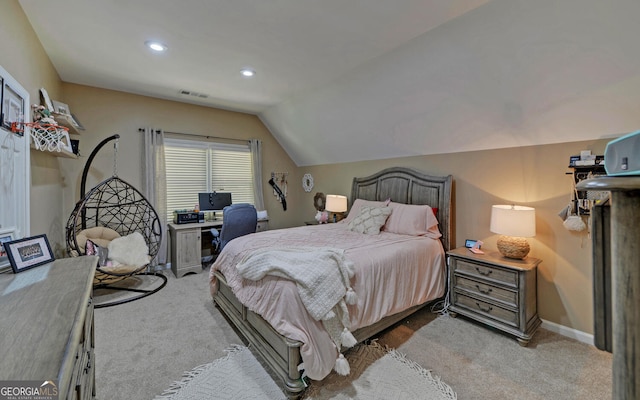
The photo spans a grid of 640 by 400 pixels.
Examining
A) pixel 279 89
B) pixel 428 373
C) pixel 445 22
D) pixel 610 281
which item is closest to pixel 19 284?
pixel 610 281

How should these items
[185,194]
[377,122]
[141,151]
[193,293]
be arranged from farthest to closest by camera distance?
[185,194] → [141,151] → [377,122] → [193,293]

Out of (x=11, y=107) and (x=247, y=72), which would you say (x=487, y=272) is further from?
(x=11, y=107)

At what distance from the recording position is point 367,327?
2.22 m

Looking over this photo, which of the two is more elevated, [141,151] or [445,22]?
[445,22]

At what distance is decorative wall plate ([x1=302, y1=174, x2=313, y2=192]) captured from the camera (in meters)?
5.54

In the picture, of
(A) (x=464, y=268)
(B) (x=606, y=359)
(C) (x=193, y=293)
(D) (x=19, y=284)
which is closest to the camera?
(D) (x=19, y=284)

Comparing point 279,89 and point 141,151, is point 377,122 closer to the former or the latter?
point 279,89

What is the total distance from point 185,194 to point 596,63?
5042 mm

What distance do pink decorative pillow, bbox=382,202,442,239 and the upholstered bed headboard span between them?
6.2 inches

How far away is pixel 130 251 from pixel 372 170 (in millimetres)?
3493

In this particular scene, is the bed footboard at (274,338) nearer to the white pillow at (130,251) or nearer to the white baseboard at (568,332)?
the white baseboard at (568,332)

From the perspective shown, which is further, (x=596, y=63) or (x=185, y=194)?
(x=185, y=194)

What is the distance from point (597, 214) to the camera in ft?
1.81

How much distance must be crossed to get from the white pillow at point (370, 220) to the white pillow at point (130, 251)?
2663 mm
